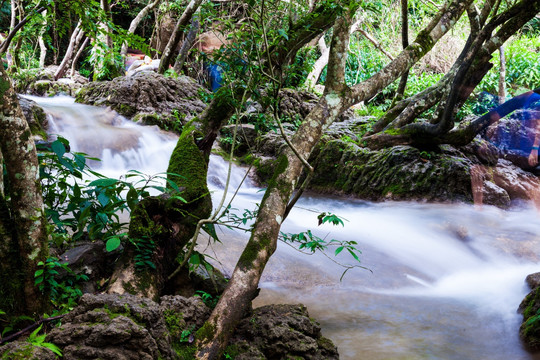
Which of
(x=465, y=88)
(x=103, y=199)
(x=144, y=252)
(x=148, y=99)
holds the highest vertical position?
(x=465, y=88)

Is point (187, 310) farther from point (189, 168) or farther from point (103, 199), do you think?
point (189, 168)

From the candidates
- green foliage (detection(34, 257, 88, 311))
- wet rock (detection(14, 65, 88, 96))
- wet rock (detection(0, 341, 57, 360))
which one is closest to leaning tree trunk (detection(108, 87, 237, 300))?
green foliage (detection(34, 257, 88, 311))

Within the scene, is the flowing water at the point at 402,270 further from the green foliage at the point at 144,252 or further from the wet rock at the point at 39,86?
the wet rock at the point at 39,86

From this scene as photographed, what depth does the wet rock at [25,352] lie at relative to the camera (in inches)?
57.2

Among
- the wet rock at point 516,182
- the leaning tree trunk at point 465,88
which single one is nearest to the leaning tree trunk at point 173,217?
the leaning tree trunk at point 465,88

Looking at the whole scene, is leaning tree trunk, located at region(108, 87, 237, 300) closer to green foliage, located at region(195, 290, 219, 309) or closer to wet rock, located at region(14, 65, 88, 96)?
green foliage, located at region(195, 290, 219, 309)

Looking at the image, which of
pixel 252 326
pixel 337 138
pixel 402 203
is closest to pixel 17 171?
pixel 252 326

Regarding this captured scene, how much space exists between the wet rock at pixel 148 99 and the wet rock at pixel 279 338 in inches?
292

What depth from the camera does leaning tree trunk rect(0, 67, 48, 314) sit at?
1860 millimetres

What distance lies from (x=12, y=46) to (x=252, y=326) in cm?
1081

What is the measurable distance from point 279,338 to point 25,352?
122 centimetres

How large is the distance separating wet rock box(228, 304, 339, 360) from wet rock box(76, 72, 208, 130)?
24.3 feet

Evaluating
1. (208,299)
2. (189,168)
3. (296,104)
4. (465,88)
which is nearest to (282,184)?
(189,168)

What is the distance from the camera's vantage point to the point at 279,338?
2262 mm
